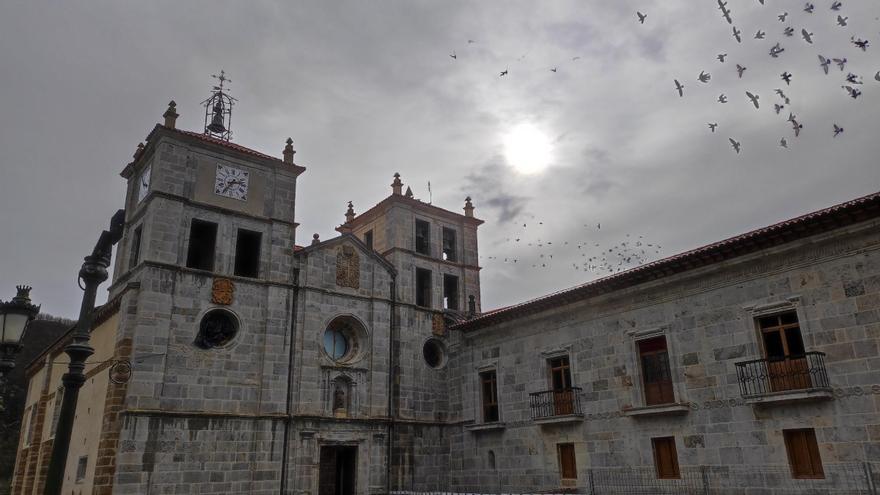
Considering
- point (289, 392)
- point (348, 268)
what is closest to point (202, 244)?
point (348, 268)

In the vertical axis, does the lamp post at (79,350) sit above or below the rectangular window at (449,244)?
below

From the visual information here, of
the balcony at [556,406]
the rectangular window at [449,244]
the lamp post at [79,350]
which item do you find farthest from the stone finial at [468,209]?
the lamp post at [79,350]

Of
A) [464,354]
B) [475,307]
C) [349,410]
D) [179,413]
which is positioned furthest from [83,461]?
[475,307]

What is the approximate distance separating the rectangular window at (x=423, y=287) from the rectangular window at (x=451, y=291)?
3.92 ft

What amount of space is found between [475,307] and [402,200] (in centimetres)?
619

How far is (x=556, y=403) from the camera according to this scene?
22.8 metres

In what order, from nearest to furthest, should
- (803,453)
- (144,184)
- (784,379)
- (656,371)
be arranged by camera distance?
(803,453) → (784,379) → (656,371) → (144,184)

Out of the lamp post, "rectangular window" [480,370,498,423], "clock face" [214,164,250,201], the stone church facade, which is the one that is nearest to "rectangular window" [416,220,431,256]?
the stone church facade

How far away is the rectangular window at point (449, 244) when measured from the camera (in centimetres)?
3167

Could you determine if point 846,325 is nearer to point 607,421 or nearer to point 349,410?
point 607,421

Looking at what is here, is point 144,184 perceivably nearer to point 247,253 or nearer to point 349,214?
point 247,253

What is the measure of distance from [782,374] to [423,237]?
17.3 metres

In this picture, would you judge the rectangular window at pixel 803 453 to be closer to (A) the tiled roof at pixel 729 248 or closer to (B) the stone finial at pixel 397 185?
Answer: (A) the tiled roof at pixel 729 248

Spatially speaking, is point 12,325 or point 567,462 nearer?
point 12,325
